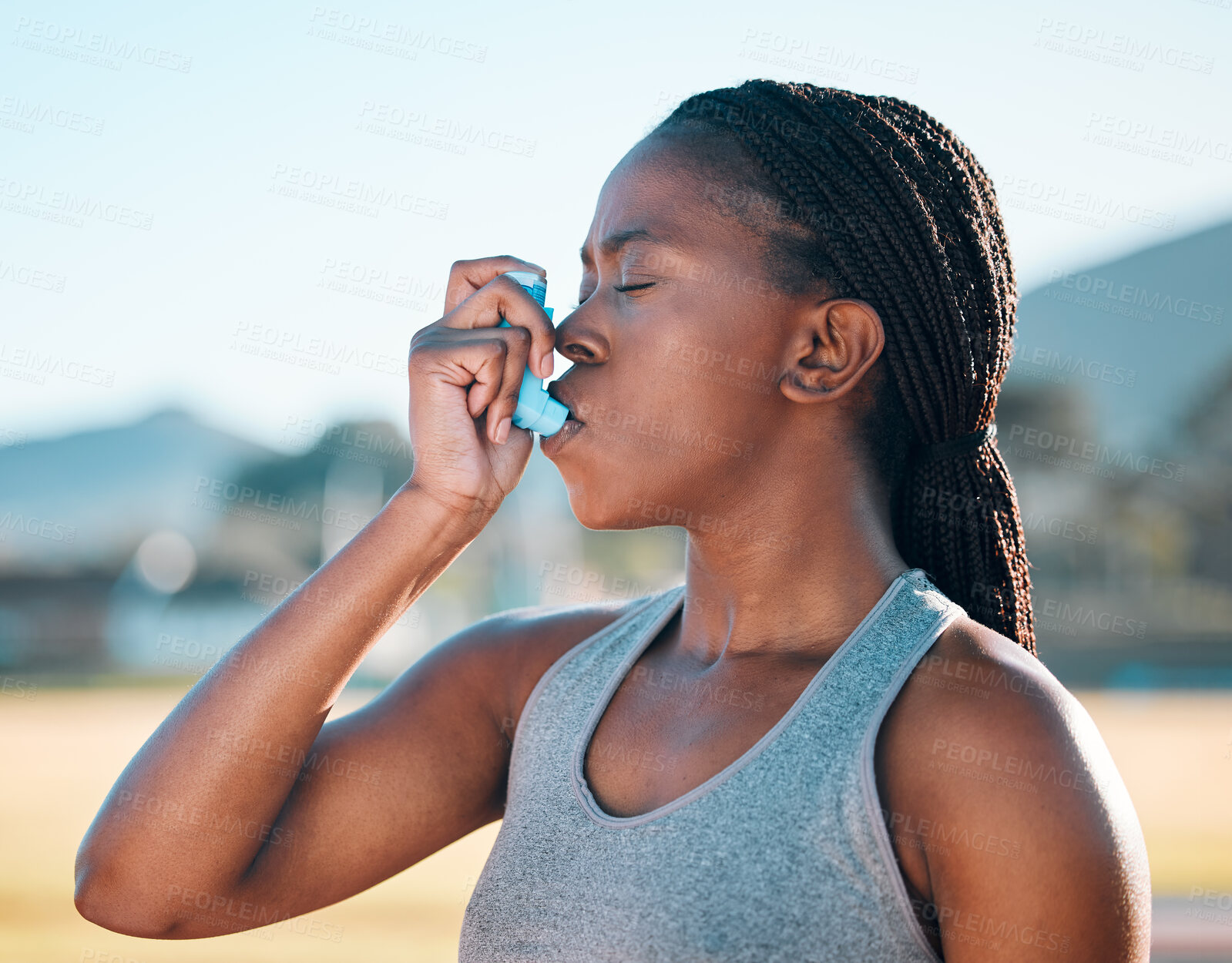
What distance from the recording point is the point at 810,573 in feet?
6.51

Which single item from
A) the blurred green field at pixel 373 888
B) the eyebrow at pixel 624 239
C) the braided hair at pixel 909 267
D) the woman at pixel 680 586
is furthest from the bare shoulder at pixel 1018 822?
the blurred green field at pixel 373 888

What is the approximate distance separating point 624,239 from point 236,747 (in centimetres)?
112

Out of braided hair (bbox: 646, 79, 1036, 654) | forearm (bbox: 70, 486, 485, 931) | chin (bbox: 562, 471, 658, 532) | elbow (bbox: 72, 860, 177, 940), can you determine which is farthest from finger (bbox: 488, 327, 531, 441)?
elbow (bbox: 72, 860, 177, 940)

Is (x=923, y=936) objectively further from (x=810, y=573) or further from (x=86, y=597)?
(x=86, y=597)

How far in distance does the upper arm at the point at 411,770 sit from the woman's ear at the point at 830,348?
667mm

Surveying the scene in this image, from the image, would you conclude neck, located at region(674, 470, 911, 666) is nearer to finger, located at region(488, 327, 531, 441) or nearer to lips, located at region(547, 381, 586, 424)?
lips, located at region(547, 381, 586, 424)

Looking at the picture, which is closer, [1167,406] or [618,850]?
[618,850]

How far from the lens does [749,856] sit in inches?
63.6

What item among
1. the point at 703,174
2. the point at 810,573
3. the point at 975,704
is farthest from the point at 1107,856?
the point at 703,174

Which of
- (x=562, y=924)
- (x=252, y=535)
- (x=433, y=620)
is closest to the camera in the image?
(x=562, y=924)

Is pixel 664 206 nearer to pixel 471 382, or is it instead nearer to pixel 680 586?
pixel 471 382

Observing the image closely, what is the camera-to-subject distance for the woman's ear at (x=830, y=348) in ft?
6.40

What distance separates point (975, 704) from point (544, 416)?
89 centimetres

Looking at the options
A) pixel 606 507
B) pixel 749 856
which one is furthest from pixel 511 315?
pixel 749 856
